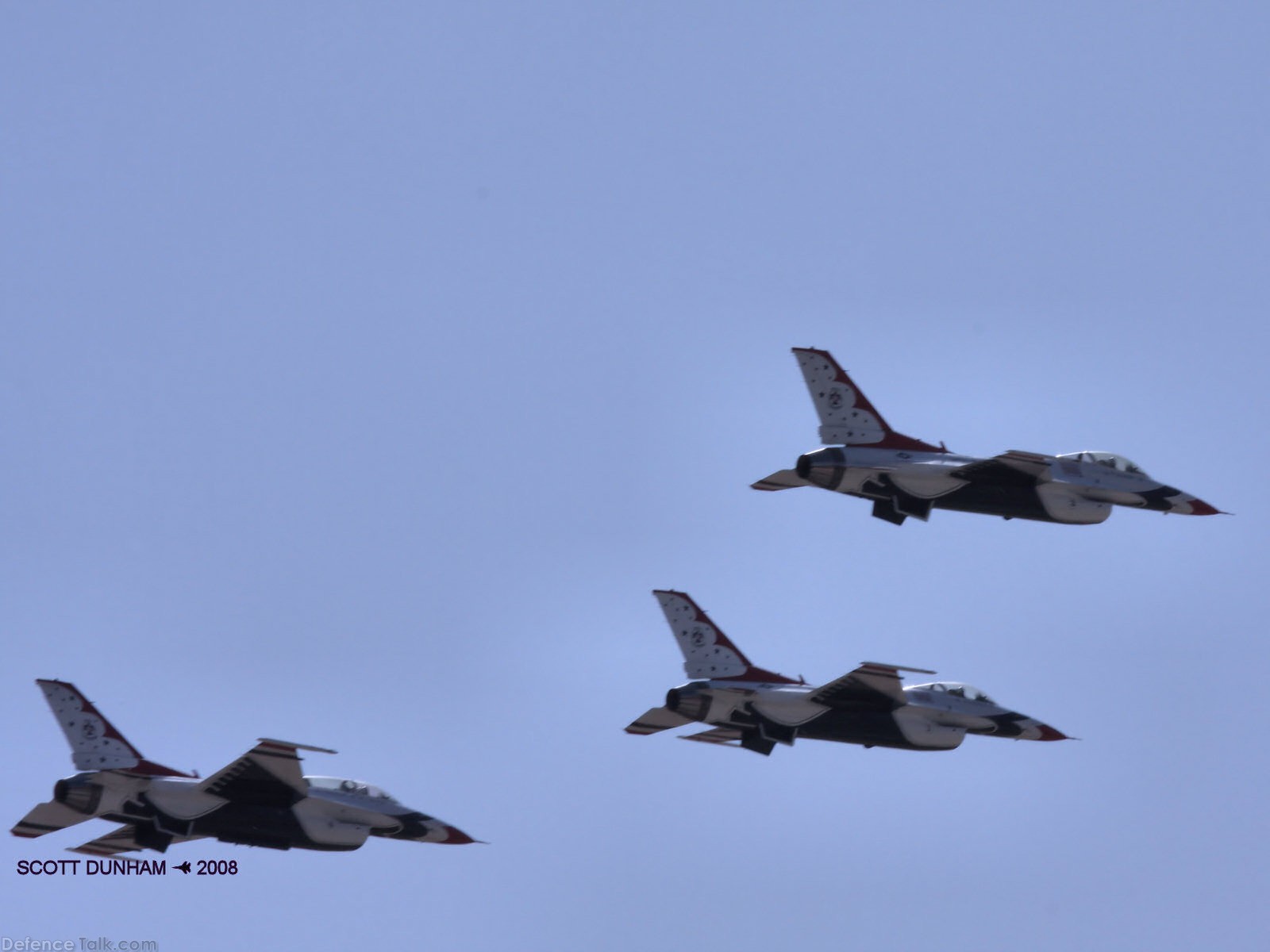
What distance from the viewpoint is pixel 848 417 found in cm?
8188

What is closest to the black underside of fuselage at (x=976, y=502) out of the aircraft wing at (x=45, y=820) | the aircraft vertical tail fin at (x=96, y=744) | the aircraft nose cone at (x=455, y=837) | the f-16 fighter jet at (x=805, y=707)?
the f-16 fighter jet at (x=805, y=707)

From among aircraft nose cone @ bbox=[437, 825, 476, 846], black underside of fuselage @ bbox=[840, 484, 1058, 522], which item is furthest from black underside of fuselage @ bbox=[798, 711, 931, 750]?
aircraft nose cone @ bbox=[437, 825, 476, 846]

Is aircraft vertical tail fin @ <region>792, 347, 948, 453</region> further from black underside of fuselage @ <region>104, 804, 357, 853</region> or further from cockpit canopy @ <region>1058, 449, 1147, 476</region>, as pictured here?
black underside of fuselage @ <region>104, 804, 357, 853</region>

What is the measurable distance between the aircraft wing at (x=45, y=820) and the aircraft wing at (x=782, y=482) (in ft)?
75.6

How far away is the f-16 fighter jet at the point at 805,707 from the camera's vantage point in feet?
262

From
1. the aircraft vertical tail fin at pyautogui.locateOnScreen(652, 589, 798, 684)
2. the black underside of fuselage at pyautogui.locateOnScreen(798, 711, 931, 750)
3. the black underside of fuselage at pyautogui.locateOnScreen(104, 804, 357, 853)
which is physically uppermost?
the aircraft vertical tail fin at pyautogui.locateOnScreen(652, 589, 798, 684)

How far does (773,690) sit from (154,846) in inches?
754

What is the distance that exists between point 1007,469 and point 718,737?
12.2 m

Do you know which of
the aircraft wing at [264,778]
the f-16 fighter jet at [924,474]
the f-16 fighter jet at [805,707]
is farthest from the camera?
the f-16 fighter jet at [924,474]

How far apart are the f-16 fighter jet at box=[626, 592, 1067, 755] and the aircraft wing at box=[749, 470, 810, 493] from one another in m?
4.37

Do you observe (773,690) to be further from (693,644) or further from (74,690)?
(74,690)

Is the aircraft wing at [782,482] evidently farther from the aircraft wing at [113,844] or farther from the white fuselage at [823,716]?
the aircraft wing at [113,844]

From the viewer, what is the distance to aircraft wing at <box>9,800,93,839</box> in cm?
7862

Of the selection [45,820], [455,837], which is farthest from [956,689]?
[45,820]
